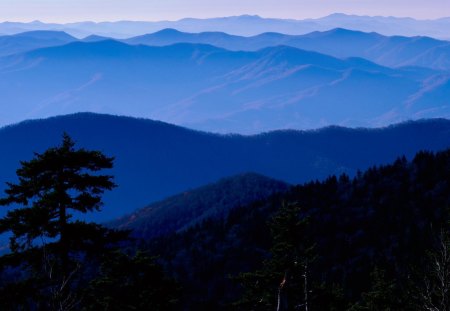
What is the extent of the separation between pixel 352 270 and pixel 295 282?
213 ft

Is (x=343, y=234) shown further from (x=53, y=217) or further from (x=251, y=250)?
(x=53, y=217)

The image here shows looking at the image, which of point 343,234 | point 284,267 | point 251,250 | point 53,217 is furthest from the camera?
point 251,250

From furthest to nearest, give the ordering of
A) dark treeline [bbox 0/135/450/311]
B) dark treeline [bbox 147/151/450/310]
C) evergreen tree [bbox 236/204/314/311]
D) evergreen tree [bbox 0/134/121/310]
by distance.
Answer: dark treeline [bbox 147/151/450/310]
evergreen tree [bbox 236/204/314/311]
dark treeline [bbox 0/135/450/311]
evergreen tree [bbox 0/134/121/310]

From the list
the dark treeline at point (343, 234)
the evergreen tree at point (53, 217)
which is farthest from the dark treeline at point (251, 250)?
the dark treeline at point (343, 234)

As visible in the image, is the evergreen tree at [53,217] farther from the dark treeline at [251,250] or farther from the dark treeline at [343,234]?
the dark treeline at [343,234]

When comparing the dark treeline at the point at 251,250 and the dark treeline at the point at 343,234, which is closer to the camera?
the dark treeline at the point at 251,250

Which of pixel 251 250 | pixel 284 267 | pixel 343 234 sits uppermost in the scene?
pixel 343 234

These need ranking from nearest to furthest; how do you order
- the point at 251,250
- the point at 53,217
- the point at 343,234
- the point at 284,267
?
1. the point at 53,217
2. the point at 284,267
3. the point at 343,234
4. the point at 251,250

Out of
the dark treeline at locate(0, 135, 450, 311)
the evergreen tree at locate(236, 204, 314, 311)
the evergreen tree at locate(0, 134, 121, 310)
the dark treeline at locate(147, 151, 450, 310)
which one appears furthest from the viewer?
the dark treeline at locate(147, 151, 450, 310)

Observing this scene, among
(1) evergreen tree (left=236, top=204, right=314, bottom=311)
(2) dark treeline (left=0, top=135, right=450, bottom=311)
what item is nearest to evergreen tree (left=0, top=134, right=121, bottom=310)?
(2) dark treeline (left=0, top=135, right=450, bottom=311)

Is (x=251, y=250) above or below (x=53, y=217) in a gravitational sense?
above

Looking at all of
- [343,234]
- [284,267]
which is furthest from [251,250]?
[284,267]

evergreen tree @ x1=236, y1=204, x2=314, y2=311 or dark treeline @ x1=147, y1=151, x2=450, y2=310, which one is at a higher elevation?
dark treeline @ x1=147, y1=151, x2=450, y2=310

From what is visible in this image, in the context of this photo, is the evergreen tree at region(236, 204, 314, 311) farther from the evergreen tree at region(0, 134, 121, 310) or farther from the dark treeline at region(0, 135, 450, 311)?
the evergreen tree at region(0, 134, 121, 310)
